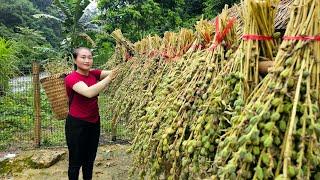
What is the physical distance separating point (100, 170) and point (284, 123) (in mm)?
4047

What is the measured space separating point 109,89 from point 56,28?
1142 inches

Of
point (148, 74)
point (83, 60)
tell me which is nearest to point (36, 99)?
point (148, 74)

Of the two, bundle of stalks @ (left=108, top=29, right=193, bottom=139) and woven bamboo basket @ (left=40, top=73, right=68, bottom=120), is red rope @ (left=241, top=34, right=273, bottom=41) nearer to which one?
bundle of stalks @ (left=108, top=29, right=193, bottom=139)

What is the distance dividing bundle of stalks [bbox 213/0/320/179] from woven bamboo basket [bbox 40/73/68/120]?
4.25m

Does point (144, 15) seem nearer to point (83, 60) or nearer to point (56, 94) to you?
point (56, 94)

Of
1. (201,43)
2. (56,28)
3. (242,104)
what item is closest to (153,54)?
(201,43)

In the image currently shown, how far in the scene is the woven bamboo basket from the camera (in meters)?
5.27

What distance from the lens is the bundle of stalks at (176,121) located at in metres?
1.79

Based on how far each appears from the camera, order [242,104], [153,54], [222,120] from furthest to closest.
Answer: [153,54] → [222,120] → [242,104]

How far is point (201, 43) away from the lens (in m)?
2.52

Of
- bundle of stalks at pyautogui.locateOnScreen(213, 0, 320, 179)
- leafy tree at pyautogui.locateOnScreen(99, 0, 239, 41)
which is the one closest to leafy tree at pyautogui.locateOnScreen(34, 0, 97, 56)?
leafy tree at pyautogui.locateOnScreen(99, 0, 239, 41)

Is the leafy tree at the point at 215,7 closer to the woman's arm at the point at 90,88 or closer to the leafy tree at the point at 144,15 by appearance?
the leafy tree at the point at 144,15

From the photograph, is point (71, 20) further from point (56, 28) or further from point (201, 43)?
point (56, 28)

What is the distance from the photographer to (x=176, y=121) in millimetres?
1871
